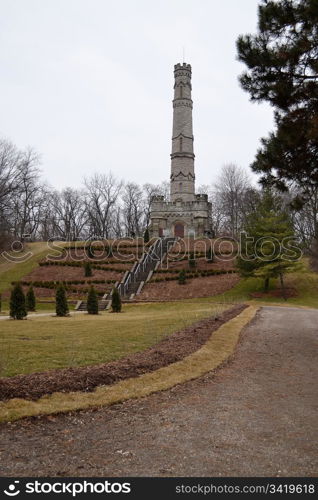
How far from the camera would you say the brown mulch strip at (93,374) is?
266 inches

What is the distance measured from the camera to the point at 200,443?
5.00 m

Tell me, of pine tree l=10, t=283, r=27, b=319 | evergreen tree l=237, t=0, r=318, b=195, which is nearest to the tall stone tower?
pine tree l=10, t=283, r=27, b=319

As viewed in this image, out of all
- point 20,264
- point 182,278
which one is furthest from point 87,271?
point 20,264

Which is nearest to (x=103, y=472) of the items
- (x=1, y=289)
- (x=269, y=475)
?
(x=269, y=475)

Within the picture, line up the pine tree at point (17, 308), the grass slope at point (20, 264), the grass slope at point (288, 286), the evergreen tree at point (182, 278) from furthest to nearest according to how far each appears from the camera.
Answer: the grass slope at point (20, 264) < the evergreen tree at point (182, 278) < the grass slope at point (288, 286) < the pine tree at point (17, 308)

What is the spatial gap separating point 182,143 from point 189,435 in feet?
165

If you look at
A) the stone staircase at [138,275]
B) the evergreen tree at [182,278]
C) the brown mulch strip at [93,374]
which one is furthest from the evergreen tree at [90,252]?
the brown mulch strip at [93,374]

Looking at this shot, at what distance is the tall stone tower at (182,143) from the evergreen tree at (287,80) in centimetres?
4292

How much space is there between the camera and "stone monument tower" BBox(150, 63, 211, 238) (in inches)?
2079

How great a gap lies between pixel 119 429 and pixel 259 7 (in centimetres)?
998

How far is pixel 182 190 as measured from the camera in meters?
53.2

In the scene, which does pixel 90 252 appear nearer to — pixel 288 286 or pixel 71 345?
pixel 288 286

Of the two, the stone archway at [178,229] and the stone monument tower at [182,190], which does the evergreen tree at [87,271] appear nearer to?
the stone monument tower at [182,190]

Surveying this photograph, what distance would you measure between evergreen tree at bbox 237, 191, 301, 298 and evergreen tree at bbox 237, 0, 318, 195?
69.3 ft
